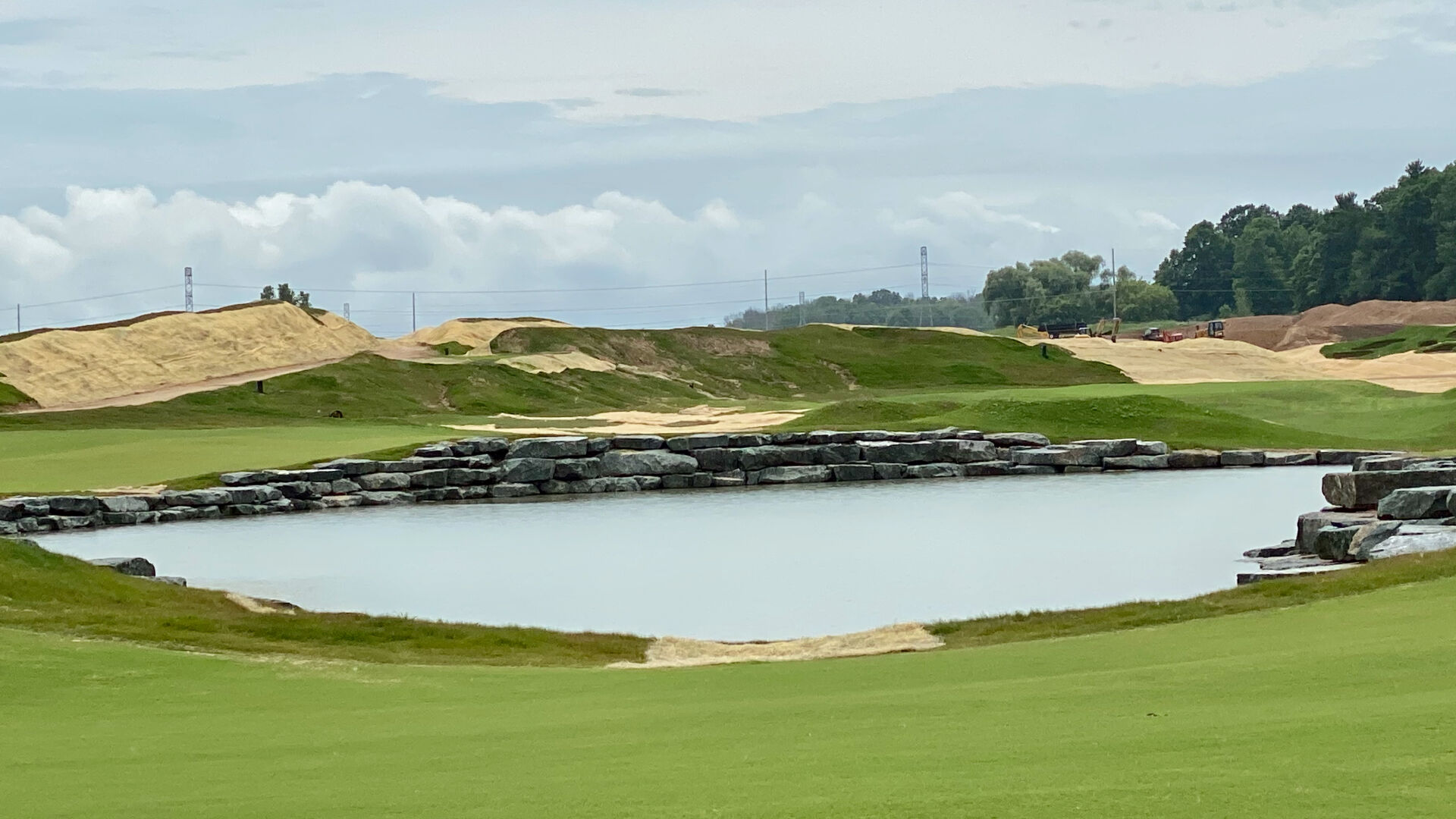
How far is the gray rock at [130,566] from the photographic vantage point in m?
22.2

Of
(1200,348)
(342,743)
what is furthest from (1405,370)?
(342,743)

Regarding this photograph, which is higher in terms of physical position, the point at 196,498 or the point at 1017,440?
the point at 1017,440

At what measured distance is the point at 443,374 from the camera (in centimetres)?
5950

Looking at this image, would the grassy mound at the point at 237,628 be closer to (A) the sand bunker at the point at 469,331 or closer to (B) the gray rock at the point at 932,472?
(B) the gray rock at the point at 932,472

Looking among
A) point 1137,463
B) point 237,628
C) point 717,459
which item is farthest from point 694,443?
point 237,628

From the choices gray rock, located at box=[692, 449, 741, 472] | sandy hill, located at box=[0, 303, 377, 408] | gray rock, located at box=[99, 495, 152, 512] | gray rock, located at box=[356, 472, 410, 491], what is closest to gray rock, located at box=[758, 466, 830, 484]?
gray rock, located at box=[692, 449, 741, 472]

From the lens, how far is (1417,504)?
68.0 feet

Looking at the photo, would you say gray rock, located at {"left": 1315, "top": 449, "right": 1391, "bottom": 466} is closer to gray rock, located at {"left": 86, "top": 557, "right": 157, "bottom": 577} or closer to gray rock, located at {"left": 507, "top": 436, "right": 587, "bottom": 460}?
gray rock, located at {"left": 507, "top": 436, "right": 587, "bottom": 460}

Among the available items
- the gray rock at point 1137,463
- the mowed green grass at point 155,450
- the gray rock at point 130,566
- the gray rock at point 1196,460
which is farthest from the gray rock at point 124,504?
the gray rock at point 1196,460

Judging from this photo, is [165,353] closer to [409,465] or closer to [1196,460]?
[409,465]

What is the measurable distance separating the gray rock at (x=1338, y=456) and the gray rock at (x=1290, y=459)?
165 millimetres

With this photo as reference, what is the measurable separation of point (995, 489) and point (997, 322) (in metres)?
109

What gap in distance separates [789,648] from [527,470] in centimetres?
2323

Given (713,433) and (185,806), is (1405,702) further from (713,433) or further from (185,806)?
(713,433)
